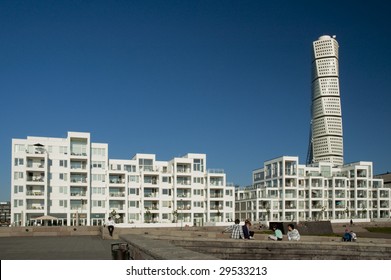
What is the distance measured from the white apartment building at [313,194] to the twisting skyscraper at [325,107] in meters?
42.5

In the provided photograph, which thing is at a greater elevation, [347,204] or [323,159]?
[323,159]

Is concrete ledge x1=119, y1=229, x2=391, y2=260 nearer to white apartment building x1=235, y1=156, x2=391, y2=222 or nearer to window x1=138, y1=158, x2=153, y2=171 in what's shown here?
window x1=138, y1=158, x2=153, y2=171

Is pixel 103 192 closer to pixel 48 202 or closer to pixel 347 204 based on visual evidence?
pixel 48 202

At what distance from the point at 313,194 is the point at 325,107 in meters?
54.3

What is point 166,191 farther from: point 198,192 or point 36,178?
point 36,178

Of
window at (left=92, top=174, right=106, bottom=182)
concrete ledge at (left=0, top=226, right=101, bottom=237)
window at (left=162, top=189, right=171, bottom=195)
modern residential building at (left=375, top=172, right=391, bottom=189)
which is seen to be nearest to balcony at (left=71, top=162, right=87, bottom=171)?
window at (left=92, top=174, right=106, bottom=182)

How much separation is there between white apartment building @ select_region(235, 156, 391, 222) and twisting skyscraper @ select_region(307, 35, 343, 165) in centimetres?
4251

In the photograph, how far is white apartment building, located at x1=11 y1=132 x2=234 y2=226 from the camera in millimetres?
52688

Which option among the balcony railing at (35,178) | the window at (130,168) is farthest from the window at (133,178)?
the balcony railing at (35,178)

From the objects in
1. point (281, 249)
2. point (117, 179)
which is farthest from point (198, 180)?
point (281, 249)
